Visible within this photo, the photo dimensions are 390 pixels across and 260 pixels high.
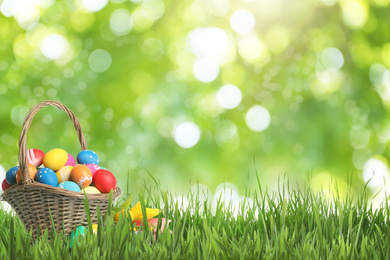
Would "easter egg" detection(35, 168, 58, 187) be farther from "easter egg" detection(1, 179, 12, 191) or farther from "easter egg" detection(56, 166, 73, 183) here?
"easter egg" detection(1, 179, 12, 191)

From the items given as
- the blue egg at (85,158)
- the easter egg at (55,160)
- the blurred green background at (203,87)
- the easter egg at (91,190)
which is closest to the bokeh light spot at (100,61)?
the blurred green background at (203,87)

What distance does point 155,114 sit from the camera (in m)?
3.62

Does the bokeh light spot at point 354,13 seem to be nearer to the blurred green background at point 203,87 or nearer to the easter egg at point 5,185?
the blurred green background at point 203,87

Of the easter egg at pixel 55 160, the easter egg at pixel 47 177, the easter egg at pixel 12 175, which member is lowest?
the easter egg at pixel 47 177

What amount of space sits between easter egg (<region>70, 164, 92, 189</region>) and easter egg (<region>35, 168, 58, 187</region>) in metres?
0.08

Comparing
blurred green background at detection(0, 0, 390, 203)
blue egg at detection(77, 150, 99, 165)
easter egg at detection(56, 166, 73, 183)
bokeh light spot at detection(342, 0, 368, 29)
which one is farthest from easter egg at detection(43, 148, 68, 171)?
bokeh light spot at detection(342, 0, 368, 29)

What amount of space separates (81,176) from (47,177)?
0.44ft

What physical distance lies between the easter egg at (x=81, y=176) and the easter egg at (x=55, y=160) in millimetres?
85

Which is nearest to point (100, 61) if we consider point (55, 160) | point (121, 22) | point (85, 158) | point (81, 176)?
point (121, 22)

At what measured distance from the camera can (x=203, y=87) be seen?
3.72 m

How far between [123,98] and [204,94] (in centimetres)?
60

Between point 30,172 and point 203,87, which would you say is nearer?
point 30,172

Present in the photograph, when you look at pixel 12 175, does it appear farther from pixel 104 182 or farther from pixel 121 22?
pixel 121 22

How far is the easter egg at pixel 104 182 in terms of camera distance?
2.05 meters
